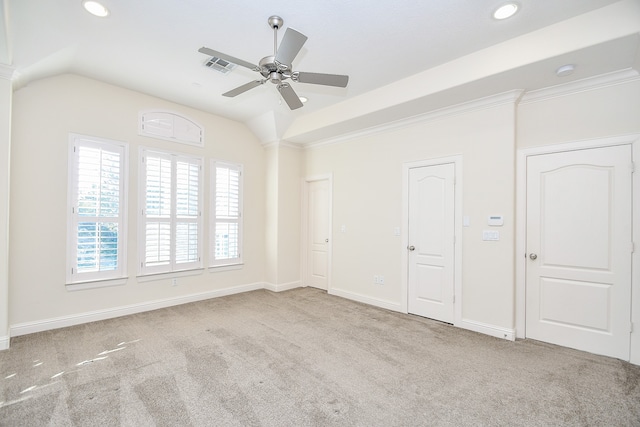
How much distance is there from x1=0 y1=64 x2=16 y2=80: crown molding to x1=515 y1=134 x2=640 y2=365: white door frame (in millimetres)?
5464

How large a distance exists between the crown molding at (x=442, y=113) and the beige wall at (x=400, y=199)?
5cm

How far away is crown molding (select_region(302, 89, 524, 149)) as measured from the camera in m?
3.34

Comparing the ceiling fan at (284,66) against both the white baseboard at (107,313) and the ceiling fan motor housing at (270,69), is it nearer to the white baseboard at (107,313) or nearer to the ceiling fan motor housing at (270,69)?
the ceiling fan motor housing at (270,69)

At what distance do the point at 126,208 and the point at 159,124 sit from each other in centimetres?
134

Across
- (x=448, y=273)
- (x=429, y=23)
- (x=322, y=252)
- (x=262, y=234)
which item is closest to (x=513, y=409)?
(x=448, y=273)

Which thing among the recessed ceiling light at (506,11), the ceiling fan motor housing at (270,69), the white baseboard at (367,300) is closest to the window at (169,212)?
the white baseboard at (367,300)

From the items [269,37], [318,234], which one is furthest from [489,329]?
[269,37]

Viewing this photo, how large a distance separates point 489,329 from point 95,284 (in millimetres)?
4958

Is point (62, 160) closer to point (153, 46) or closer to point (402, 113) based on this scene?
point (153, 46)

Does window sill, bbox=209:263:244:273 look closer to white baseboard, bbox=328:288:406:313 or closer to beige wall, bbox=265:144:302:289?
beige wall, bbox=265:144:302:289

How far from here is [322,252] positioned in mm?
5566

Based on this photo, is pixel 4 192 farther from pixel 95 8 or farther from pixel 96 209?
pixel 95 8

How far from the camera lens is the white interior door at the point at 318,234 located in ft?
18.1

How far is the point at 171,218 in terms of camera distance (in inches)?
175
